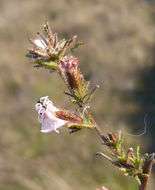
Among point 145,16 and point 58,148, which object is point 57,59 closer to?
point 58,148

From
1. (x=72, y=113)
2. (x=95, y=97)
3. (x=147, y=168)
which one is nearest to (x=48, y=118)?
(x=72, y=113)

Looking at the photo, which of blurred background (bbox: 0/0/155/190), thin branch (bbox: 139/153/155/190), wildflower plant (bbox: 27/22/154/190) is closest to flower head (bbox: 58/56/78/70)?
wildflower plant (bbox: 27/22/154/190)

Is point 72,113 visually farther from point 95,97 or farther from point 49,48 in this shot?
point 95,97

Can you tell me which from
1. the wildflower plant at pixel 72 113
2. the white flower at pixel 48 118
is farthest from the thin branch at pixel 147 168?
the white flower at pixel 48 118

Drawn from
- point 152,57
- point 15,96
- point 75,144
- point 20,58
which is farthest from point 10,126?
point 152,57

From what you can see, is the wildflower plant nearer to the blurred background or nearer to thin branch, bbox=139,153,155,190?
thin branch, bbox=139,153,155,190

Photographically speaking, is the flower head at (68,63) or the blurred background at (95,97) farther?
the blurred background at (95,97)

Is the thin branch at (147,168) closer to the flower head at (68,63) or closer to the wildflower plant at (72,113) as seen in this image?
the wildflower plant at (72,113)
